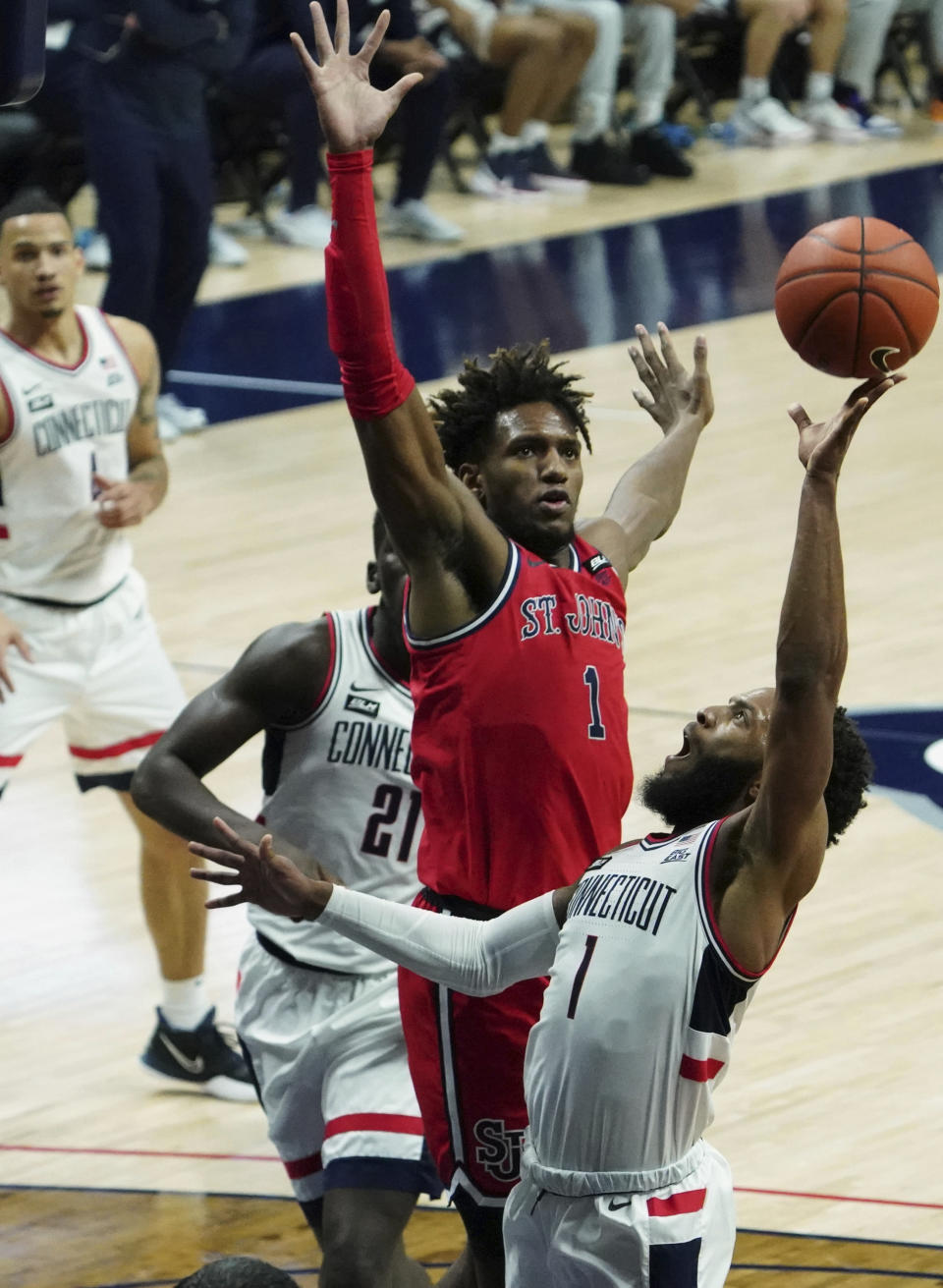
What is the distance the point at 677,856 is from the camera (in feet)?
10.2

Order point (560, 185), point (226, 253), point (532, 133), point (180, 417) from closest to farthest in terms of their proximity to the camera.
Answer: point (180, 417) < point (226, 253) < point (532, 133) < point (560, 185)

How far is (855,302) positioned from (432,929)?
4.32 feet

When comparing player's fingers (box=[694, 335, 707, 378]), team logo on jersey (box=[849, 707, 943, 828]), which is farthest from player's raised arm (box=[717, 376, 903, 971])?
team logo on jersey (box=[849, 707, 943, 828])

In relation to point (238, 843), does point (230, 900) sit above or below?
below

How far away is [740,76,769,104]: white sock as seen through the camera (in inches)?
635

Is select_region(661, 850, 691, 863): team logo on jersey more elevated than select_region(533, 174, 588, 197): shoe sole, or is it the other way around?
select_region(661, 850, 691, 863): team logo on jersey

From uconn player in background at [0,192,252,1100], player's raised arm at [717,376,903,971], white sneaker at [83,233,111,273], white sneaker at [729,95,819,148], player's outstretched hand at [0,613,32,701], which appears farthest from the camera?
white sneaker at [729,95,819,148]

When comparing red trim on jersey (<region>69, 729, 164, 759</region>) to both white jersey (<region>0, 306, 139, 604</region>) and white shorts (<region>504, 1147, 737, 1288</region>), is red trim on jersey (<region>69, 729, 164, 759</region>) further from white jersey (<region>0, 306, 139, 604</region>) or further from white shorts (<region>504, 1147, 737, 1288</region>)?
white shorts (<region>504, 1147, 737, 1288</region>)

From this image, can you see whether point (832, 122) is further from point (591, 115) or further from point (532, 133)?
point (532, 133)

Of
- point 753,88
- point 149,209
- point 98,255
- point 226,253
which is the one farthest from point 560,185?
point 149,209

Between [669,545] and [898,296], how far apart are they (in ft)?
16.0

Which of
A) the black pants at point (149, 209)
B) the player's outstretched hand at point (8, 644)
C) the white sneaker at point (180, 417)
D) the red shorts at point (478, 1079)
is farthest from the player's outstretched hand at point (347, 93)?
the white sneaker at point (180, 417)

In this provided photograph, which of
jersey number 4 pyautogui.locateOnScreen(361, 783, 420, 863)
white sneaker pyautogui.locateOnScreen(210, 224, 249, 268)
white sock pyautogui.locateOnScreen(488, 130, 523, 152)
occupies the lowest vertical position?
white sneaker pyautogui.locateOnScreen(210, 224, 249, 268)

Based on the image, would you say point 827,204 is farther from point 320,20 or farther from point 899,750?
point 320,20
